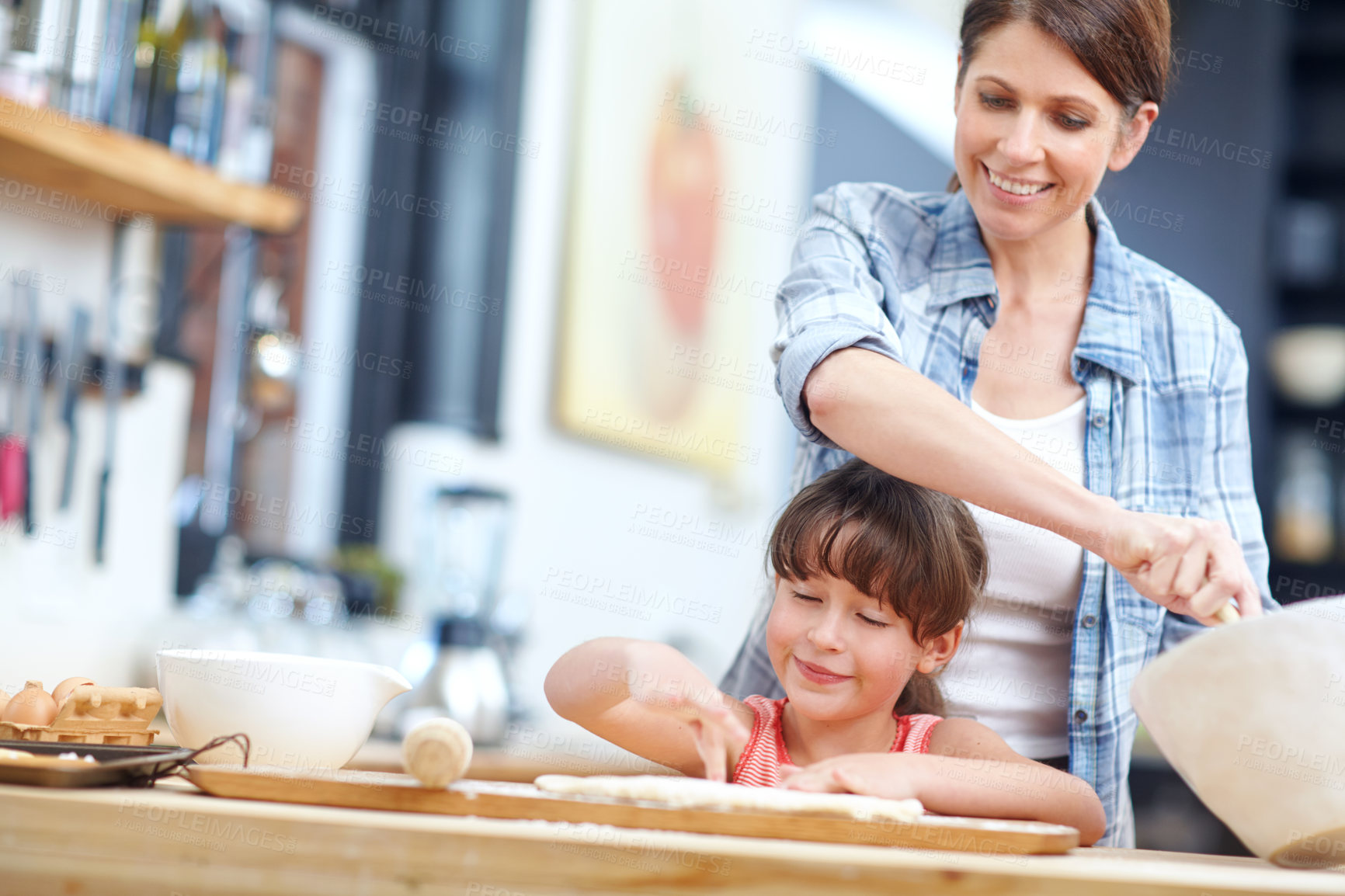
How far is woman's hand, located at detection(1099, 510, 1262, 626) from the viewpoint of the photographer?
887 millimetres

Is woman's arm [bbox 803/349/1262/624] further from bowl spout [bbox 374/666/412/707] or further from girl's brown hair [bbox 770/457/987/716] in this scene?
bowl spout [bbox 374/666/412/707]

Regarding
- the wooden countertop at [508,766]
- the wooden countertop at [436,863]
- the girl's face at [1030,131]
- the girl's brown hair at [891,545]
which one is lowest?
the wooden countertop at [508,766]

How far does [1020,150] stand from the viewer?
3.58ft

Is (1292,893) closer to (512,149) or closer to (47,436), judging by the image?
(47,436)

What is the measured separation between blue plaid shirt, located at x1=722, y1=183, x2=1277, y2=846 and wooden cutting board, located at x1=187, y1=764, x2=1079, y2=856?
0.42 meters

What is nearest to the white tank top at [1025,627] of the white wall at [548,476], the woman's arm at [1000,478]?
the woman's arm at [1000,478]

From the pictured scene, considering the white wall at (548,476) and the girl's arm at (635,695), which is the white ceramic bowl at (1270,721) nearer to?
the girl's arm at (635,695)

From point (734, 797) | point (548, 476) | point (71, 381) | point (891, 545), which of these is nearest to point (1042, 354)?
point (891, 545)

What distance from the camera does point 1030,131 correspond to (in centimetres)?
110

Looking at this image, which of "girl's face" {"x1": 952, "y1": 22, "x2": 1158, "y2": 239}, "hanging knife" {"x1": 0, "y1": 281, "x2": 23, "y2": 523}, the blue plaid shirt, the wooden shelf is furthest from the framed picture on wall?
"girl's face" {"x1": 952, "y1": 22, "x2": 1158, "y2": 239}

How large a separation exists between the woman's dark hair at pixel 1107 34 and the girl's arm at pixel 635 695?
603mm

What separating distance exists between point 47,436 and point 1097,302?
151cm

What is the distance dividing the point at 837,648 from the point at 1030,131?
0.47 metres

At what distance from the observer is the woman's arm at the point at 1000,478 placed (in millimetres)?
892
